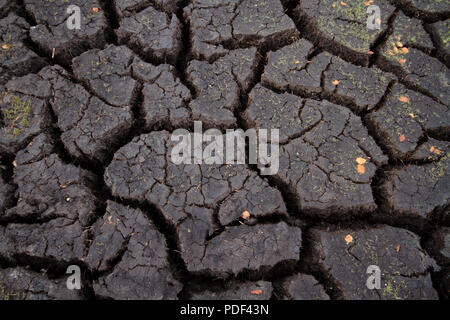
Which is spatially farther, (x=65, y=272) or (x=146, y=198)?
(x=146, y=198)

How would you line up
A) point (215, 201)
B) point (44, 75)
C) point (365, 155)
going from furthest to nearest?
point (44, 75) → point (365, 155) → point (215, 201)

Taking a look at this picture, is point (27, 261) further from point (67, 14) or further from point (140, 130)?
point (67, 14)

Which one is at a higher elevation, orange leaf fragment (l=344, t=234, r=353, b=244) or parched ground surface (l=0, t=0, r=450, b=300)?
parched ground surface (l=0, t=0, r=450, b=300)

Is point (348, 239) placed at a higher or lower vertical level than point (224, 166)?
lower

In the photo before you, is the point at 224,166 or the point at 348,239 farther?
the point at 224,166

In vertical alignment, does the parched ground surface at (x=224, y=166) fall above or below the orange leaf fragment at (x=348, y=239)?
above
